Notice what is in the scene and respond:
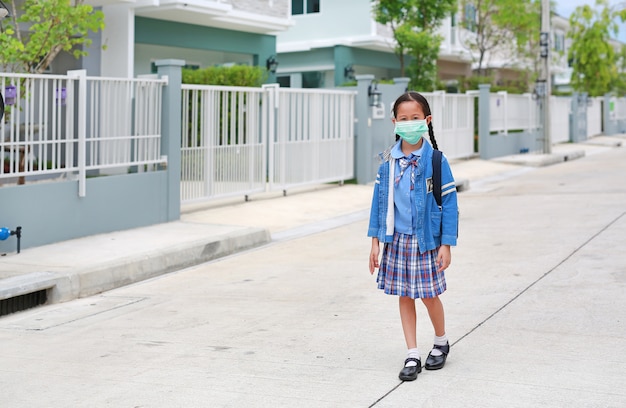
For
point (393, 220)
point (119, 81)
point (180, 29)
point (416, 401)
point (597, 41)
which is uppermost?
point (597, 41)

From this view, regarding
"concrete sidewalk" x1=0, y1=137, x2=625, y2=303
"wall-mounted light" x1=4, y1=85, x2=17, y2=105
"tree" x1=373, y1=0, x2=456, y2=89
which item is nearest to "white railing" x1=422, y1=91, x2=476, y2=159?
"tree" x1=373, y1=0, x2=456, y2=89

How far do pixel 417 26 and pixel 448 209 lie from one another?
74.8 feet

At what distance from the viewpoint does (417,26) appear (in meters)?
27.8

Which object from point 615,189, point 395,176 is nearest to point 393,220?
point 395,176

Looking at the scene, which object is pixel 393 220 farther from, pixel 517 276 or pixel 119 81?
pixel 119 81

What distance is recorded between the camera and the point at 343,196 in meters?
17.1

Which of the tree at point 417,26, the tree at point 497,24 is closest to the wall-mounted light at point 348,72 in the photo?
the tree at point 417,26

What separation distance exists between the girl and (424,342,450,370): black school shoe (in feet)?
0.04

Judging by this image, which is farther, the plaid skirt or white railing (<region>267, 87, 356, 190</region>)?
white railing (<region>267, 87, 356, 190</region>)

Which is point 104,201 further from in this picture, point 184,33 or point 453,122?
point 453,122

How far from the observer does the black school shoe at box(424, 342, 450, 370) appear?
19.0 ft

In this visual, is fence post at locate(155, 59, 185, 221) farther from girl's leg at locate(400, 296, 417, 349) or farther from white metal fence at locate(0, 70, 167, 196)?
girl's leg at locate(400, 296, 417, 349)

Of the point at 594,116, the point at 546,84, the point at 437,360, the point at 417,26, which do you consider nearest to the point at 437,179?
the point at 437,360

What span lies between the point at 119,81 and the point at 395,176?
7.16m
